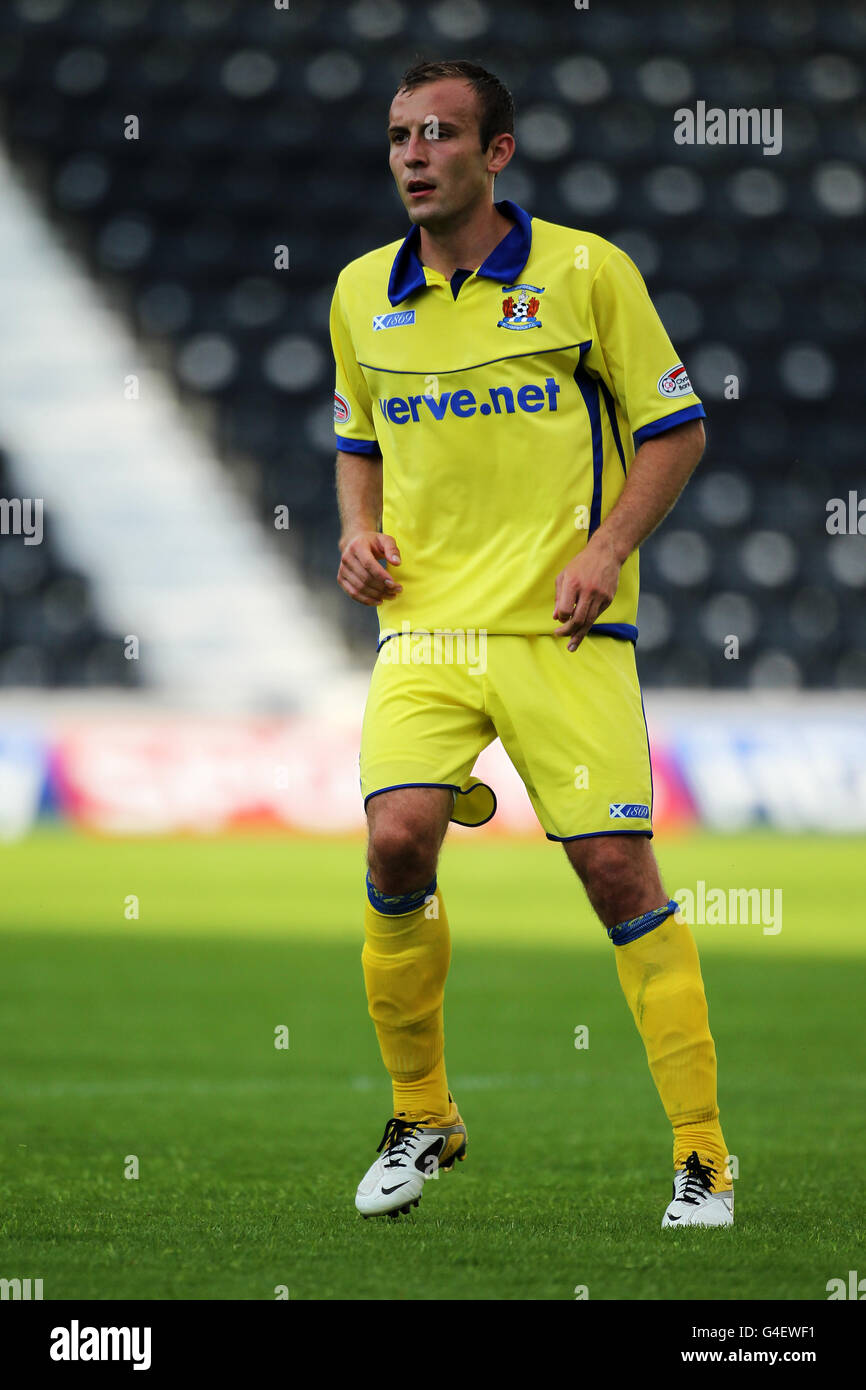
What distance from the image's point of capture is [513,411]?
3428mm

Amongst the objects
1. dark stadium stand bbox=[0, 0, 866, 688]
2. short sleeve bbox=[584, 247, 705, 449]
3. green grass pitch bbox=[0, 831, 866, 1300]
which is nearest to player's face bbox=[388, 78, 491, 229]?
short sleeve bbox=[584, 247, 705, 449]

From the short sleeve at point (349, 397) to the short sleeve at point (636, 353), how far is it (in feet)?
1.75

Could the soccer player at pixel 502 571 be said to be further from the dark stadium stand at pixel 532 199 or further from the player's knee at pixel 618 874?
the dark stadium stand at pixel 532 199

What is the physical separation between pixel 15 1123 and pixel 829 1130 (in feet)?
6.84

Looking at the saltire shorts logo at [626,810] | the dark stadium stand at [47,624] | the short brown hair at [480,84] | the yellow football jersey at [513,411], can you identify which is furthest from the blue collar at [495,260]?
the dark stadium stand at [47,624]

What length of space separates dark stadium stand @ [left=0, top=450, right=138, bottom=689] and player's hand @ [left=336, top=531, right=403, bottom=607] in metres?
15.6

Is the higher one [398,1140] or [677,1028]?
[677,1028]

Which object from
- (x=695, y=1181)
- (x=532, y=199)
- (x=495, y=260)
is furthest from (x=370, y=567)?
(x=532, y=199)

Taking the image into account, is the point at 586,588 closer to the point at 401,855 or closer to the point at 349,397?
the point at 401,855

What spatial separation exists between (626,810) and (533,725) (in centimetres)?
24

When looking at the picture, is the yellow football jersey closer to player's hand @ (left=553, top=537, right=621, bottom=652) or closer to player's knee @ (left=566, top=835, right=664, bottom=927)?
player's hand @ (left=553, top=537, right=621, bottom=652)

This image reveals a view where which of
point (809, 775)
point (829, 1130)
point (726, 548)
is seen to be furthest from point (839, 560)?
point (829, 1130)

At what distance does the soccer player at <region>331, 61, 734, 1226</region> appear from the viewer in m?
3.33

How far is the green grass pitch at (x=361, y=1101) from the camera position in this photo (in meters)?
2.92
